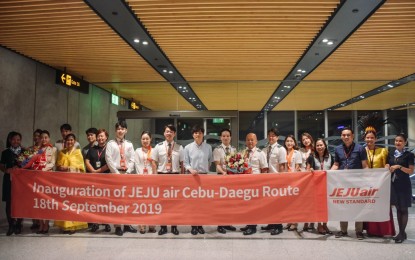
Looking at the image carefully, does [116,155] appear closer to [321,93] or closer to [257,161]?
[257,161]

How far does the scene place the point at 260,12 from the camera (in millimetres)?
3969

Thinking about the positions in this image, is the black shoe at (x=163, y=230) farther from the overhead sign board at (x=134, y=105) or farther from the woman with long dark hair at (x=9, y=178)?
the overhead sign board at (x=134, y=105)

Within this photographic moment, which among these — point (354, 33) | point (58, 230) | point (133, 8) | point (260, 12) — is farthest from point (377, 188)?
point (58, 230)

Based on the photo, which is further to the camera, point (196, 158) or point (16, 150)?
point (16, 150)

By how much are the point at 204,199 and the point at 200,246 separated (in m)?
0.58

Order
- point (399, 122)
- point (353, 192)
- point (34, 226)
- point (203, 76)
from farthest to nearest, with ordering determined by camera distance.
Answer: point (399, 122), point (203, 76), point (34, 226), point (353, 192)

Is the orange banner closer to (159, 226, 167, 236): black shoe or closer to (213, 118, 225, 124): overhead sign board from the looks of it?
(159, 226, 167, 236): black shoe

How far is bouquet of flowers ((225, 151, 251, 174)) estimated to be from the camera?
4652 millimetres

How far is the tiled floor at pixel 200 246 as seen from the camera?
12.4ft

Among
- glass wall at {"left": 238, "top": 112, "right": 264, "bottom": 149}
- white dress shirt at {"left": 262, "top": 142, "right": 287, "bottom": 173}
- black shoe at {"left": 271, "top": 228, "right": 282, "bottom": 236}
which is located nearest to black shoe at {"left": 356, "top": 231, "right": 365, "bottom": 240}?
black shoe at {"left": 271, "top": 228, "right": 282, "bottom": 236}

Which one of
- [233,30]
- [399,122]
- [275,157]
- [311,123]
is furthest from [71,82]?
[399,122]

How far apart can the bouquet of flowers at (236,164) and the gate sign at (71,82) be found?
3.88 m

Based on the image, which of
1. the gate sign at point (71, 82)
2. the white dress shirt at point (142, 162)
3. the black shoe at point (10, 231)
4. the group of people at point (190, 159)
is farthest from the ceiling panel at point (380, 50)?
the black shoe at point (10, 231)

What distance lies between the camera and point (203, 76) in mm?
7238
